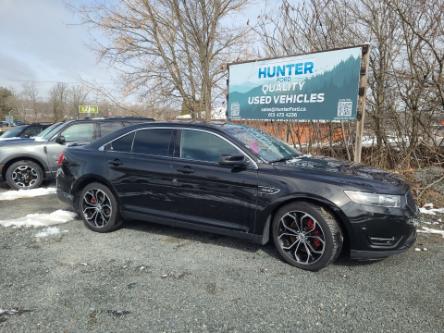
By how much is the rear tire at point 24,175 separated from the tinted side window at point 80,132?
39.4 inches

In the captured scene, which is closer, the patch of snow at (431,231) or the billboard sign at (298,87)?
the patch of snow at (431,231)

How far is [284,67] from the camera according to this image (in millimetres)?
7355

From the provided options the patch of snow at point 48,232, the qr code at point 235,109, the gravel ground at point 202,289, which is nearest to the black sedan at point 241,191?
the gravel ground at point 202,289

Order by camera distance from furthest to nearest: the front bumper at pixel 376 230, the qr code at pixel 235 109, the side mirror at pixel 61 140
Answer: the qr code at pixel 235 109 < the side mirror at pixel 61 140 < the front bumper at pixel 376 230

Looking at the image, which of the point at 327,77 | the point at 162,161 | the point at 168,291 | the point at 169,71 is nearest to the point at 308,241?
the point at 168,291

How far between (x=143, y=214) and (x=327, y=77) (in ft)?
15.2

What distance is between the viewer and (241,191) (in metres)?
3.67

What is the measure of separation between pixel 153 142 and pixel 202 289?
212cm

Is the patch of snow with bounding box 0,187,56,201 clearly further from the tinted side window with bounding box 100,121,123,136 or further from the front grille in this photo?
the front grille

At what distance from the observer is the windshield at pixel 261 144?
12.9ft

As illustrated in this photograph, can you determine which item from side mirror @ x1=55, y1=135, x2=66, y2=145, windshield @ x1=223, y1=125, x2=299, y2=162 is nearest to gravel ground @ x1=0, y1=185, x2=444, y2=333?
windshield @ x1=223, y1=125, x2=299, y2=162

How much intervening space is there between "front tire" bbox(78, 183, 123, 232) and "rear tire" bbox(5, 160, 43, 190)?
3615 mm

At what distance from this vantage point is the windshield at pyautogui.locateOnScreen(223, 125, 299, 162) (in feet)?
12.9

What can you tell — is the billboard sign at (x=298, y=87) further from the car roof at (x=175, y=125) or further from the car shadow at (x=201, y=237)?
the car shadow at (x=201, y=237)
